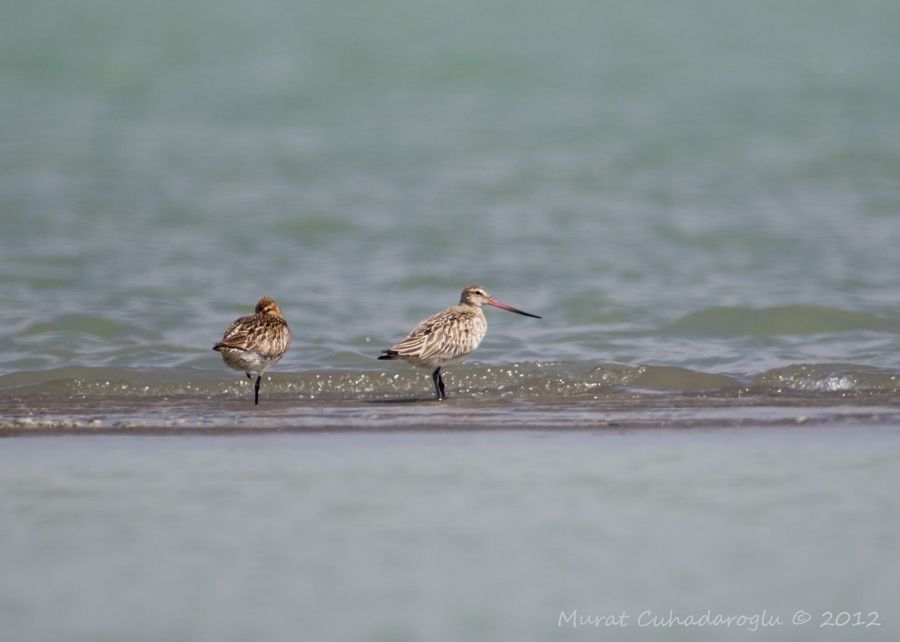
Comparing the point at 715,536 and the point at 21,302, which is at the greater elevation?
the point at 21,302

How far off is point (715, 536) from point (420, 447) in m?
2.30

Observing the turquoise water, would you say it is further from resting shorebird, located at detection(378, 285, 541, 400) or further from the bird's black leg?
resting shorebird, located at detection(378, 285, 541, 400)

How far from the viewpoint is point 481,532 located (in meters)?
6.21

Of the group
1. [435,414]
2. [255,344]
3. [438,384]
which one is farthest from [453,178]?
[435,414]

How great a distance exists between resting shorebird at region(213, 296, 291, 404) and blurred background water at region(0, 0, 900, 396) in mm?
923

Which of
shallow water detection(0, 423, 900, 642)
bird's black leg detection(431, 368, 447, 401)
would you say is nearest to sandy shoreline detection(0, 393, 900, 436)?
bird's black leg detection(431, 368, 447, 401)

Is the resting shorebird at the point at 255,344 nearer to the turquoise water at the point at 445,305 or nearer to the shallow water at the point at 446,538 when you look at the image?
the turquoise water at the point at 445,305

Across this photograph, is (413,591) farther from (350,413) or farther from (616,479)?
(350,413)

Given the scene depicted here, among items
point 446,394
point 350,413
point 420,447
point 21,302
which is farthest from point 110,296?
point 420,447

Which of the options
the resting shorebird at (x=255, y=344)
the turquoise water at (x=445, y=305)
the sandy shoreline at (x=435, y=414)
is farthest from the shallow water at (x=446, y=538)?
the resting shorebird at (x=255, y=344)

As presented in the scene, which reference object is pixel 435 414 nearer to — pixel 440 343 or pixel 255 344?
pixel 440 343

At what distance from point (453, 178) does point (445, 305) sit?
16.4 ft

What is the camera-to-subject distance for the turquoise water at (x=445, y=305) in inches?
226

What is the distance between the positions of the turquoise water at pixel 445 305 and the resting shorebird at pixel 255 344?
0.51 meters
